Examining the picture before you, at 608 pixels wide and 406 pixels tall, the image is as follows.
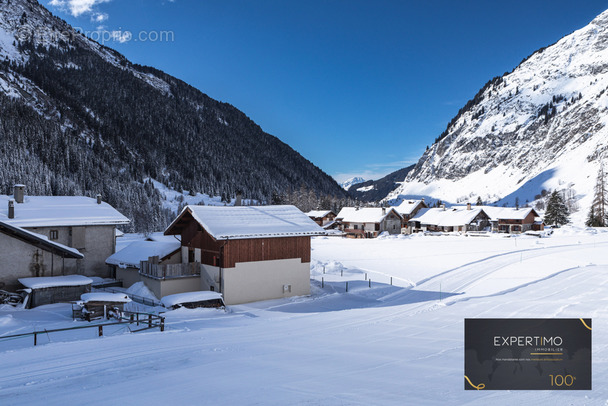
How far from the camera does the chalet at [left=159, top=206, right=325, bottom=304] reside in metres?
23.6

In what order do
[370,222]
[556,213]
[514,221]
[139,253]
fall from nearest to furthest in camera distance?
1. [139,253]
2. [370,222]
3. [556,213]
4. [514,221]

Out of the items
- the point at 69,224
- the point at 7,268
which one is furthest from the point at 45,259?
the point at 69,224

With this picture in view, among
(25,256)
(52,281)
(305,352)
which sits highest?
(25,256)

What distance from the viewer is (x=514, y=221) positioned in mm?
88938

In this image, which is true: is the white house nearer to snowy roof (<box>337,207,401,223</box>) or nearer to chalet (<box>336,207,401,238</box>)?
chalet (<box>336,207,401,238</box>)

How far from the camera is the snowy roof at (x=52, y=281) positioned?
21.1m

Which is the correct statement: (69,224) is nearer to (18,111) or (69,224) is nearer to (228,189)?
(18,111)

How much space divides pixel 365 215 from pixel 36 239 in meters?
70.3

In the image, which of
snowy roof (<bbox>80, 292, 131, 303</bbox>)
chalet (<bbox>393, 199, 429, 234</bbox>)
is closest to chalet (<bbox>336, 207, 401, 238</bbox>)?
chalet (<bbox>393, 199, 429, 234</bbox>)

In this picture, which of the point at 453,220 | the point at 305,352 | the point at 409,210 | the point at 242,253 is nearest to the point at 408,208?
the point at 409,210

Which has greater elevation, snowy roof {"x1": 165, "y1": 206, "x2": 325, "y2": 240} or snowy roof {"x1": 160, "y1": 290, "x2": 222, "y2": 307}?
snowy roof {"x1": 165, "y1": 206, "x2": 325, "y2": 240}

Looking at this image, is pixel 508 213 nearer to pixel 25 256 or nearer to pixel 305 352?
pixel 305 352

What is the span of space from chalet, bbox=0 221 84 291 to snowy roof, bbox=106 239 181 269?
3.89m

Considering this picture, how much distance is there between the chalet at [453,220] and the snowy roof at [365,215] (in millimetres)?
10103
